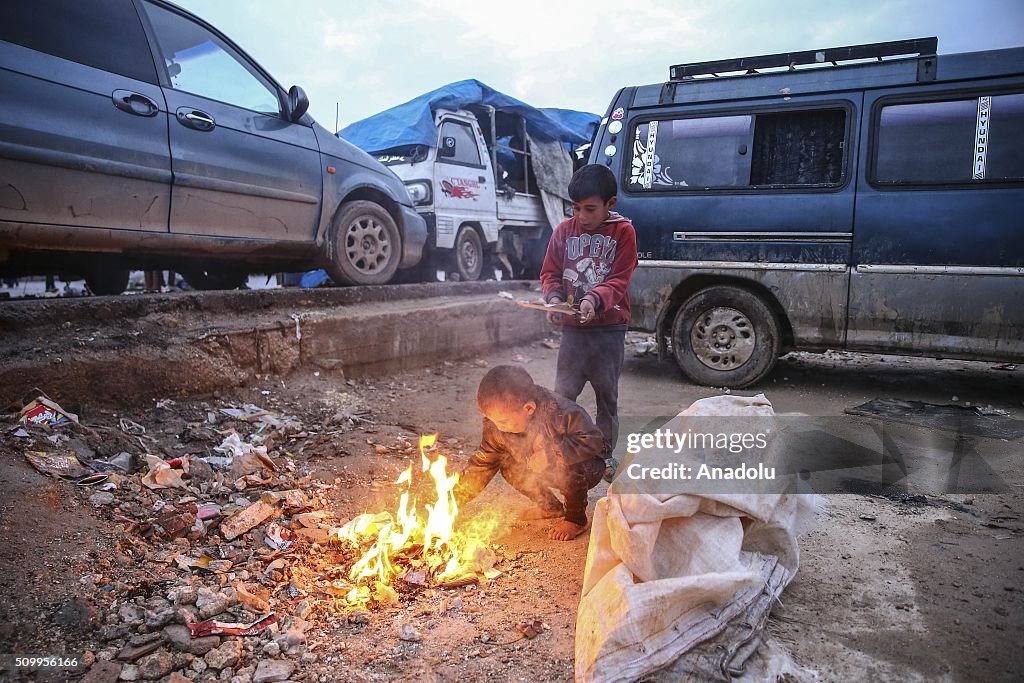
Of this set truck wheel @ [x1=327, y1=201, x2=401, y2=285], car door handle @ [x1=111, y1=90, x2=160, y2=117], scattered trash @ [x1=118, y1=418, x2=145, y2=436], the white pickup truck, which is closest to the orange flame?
scattered trash @ [x1=118, y1=418, x2=145, y2=436]

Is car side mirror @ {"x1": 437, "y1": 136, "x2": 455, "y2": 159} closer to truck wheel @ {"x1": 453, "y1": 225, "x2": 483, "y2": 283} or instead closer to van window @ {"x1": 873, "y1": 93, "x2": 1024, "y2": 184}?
truck wheel @ {"x1": 453, "y1": 225, "x2": 483, "y2": 283}

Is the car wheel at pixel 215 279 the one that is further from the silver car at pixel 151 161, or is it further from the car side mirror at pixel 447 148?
the car side mirror at pixel 447 148

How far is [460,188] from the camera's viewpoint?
8.99 meters

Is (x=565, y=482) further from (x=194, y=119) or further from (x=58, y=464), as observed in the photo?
(x=194, y=119)

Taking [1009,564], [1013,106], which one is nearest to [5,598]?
[1009,564]

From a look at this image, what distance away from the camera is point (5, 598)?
1.95 meters

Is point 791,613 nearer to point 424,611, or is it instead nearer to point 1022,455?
point 424,611

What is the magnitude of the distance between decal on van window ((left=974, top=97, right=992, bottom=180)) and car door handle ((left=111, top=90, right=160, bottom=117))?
18.7 feet

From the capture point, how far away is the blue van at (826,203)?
4.41 m

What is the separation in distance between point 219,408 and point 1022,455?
479cm

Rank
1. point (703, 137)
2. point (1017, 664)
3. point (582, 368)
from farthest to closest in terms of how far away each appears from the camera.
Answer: point (703, 137) < point (582, 368) < point (1017, 664)

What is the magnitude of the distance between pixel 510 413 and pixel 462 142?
24.8 ft

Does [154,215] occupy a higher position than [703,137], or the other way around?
[703,137]

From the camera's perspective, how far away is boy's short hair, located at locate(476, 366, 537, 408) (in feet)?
7.93
